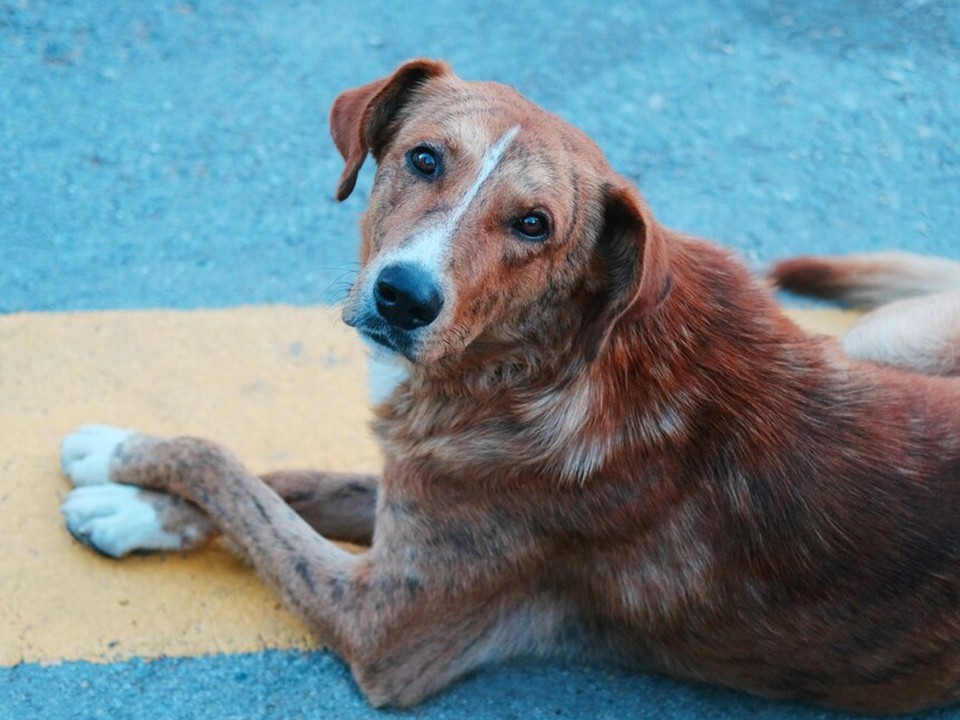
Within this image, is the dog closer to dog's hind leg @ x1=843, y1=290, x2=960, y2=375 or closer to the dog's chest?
the dog's chest

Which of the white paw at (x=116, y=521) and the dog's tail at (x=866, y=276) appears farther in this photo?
the dog's tail at (x=866, y=276)

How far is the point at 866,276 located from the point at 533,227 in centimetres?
235

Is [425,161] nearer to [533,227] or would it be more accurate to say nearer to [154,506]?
[533,227]

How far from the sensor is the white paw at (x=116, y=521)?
3.67m

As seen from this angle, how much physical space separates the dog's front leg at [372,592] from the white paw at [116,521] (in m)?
0.10

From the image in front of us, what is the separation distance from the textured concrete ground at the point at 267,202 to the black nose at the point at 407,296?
1.15m

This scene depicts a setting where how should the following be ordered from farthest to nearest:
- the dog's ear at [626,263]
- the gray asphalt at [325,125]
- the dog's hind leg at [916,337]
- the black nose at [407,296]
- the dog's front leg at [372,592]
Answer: the gray asphalt at [325,125] < the dog's hind leg at [916,337] < the dog's front leg at [372,592] < the dog's ear at [626,263] < the black nose at [407,296]

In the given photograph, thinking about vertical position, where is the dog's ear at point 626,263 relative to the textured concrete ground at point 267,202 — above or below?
above

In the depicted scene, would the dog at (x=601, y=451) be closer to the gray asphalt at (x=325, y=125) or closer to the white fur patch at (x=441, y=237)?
the white fur patch at (x=441, y=237)

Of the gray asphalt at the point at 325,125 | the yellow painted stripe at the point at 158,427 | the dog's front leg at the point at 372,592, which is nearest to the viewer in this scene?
the dog's front leg at the point at 372,592

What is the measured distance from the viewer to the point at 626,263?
3262 millimetres

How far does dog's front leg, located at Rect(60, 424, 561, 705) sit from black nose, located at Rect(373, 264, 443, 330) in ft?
2.23

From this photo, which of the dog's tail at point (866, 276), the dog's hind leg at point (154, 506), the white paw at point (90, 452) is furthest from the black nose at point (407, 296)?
the dog's tail at point (866, 276)

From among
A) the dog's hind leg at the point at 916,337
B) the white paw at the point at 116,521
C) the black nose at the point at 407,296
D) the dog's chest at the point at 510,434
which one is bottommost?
the white paw at the point at 116,521
